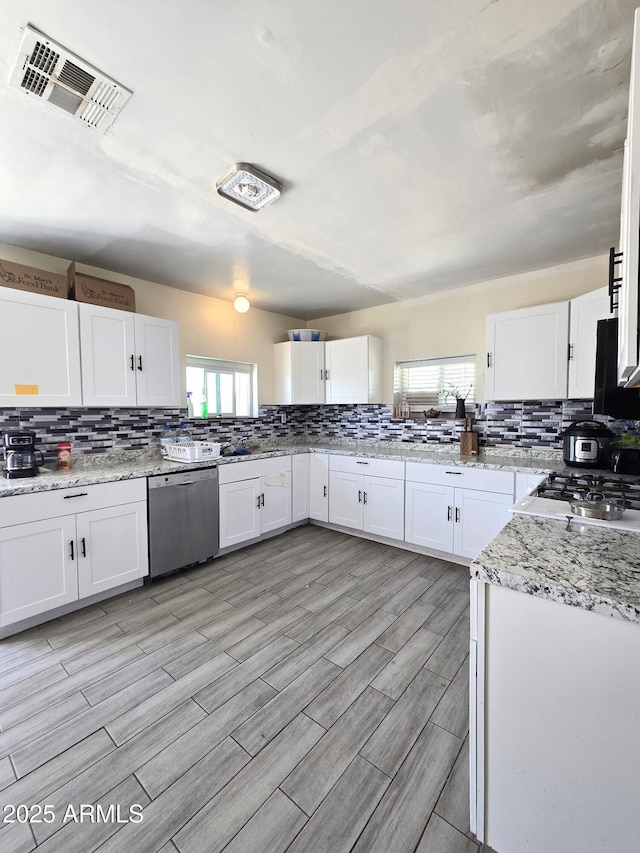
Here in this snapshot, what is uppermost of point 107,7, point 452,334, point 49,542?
point 107,7

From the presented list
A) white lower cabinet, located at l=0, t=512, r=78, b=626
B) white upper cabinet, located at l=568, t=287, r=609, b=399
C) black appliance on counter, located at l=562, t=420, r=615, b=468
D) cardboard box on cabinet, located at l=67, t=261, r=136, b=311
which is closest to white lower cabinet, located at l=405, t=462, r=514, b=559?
black appliance on counter, located at l=562, t=420, r=615, b=468

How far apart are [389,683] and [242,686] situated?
2.35ft

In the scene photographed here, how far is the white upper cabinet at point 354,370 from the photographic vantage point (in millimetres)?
3930

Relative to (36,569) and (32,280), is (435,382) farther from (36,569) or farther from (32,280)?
(36,569)

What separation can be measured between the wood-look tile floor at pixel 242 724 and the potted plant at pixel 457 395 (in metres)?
1.62

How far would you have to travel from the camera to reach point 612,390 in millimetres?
2014

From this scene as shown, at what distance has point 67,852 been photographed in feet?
3.62

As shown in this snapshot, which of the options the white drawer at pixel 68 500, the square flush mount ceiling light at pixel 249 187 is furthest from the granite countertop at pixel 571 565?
the white drawer at pixel 68 500

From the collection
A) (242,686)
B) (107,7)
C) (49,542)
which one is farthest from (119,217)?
(242,686)

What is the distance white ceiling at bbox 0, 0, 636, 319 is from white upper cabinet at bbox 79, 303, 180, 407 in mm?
518

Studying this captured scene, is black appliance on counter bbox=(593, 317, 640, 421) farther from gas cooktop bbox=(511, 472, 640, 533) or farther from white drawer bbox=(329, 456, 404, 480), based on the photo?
white drawer bbox=(329, 456, 404, 480)

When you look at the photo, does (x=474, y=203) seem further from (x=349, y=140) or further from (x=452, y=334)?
(x=452, y=334)

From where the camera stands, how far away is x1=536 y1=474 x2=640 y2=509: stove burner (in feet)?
5.41

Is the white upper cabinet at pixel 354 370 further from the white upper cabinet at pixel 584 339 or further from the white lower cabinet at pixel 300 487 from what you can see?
the white upper cabinet at pixel 584 339
